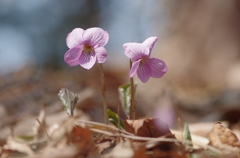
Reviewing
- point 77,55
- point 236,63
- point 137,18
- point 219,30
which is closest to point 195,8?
point 219,30

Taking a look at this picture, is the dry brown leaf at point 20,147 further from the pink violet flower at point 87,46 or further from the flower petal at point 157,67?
the flower petal at point 157,67

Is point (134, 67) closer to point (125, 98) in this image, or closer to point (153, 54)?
point (125, 98)

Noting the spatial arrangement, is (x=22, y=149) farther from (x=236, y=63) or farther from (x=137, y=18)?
(x=137, y=18)

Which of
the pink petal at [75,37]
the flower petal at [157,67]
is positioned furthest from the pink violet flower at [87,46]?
the flower petal at [157,67]

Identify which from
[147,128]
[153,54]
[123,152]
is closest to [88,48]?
[147,128]

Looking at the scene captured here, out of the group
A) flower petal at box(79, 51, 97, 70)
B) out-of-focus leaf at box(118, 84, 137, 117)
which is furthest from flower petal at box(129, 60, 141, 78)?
out-of-focus leaf at box(118, 84, 137, 117)

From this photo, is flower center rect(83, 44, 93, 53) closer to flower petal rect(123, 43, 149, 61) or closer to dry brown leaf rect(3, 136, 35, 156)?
flower petal rect(123, 43, 149, 61)
